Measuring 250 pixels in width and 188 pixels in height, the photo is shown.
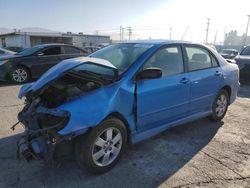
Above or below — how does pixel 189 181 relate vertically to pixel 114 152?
below

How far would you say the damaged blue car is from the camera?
284cm

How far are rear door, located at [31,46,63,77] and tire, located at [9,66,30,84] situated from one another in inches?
9.8

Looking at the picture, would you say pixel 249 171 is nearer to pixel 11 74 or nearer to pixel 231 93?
pixel 231 93

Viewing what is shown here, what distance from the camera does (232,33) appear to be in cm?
8631

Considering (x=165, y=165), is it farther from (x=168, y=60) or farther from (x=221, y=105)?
(x=221, y=105)

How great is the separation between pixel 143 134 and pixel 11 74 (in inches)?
283

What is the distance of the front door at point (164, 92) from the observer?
3469 millimetres

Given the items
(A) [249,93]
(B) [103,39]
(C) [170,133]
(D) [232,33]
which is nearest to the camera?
(C) [170,133]

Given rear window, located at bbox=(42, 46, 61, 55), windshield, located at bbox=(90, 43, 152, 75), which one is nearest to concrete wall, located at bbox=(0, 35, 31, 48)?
rear window, located at bbox=(42, 46, 61, 55)

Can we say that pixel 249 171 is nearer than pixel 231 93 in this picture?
Yes

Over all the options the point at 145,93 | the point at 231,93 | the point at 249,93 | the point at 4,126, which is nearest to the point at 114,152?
the point at 145,93

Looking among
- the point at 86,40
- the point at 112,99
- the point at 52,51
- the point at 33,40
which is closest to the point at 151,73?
the point at 112,99

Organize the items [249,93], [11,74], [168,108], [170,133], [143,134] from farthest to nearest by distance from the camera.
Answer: [11,74] < [249,93] < [170,133] < [168,108] < [143,134]

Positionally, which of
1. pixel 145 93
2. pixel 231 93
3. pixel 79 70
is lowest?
pixel 231 93
